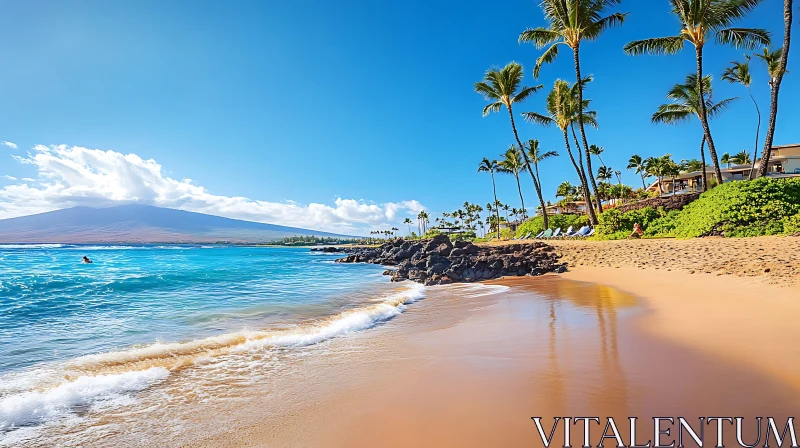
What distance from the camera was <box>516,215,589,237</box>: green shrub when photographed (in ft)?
→ 101

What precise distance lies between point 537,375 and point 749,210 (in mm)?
18274

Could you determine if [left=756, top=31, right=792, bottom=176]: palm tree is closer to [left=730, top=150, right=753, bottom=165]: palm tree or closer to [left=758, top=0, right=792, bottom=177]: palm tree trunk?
[left=758, top=0, right=792, bottom=177]: palm tree trunk

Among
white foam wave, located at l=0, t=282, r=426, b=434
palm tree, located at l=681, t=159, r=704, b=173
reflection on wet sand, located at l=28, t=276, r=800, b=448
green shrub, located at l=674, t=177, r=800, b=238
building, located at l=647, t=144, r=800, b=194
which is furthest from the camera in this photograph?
palm tree, located at l=681, t=159, r=704, b=173

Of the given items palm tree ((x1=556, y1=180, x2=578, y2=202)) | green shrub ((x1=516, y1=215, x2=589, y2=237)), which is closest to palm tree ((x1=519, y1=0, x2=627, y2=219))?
green shrub ((x1=516, y1=215, x2=589, y2=237))

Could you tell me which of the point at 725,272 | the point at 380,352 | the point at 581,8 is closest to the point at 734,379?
the point at 380,352

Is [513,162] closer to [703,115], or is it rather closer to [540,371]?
[703,115]

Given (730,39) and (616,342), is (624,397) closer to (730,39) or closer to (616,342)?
(616,342)

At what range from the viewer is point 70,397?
4020 millimetres

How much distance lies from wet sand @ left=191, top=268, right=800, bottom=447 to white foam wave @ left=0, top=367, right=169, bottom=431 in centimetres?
189

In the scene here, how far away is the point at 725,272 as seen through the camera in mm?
9703

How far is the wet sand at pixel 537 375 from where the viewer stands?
298 centimetres

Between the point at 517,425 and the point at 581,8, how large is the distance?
25.4 m

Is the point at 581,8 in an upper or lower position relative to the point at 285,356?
upper

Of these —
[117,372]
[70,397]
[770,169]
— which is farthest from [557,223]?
[70,397]
